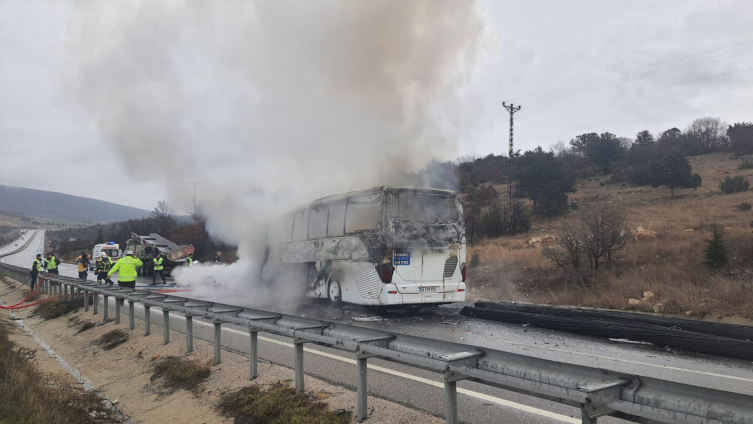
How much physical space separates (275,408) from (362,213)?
6892 mm

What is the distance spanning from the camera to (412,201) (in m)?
11.4

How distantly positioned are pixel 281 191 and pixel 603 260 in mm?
12221

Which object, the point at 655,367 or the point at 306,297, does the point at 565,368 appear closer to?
the point at 655,367

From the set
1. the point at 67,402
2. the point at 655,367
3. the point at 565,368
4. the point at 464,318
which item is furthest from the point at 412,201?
the point at 565,368

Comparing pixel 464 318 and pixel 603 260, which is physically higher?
pixel 603 260

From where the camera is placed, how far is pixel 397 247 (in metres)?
10.8

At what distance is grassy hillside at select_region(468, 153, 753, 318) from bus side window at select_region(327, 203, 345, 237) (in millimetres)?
5875

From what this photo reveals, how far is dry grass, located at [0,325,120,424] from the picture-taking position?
542 centimetres

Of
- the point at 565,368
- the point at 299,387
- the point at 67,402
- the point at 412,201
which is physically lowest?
the point at 67,402

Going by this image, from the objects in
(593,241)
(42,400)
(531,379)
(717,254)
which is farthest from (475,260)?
(531,379)

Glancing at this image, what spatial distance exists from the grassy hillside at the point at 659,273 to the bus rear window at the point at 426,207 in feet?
15.0

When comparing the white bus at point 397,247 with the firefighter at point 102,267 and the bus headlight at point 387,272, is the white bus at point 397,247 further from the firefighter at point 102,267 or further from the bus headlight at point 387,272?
the firefighter at point 102,267

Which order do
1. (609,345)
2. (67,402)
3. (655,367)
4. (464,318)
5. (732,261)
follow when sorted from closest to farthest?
(67,402)
(655,367)
(609,345)
(464,318)
(732,261)

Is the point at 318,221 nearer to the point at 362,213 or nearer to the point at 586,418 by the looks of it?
the point at 362,213
